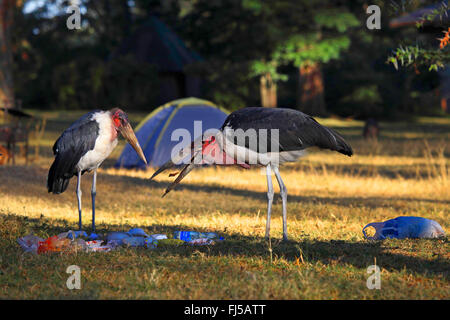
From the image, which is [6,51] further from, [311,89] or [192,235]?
[192,235]

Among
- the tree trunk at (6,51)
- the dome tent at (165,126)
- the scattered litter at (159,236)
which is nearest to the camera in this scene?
the scattered litter at (159,236)

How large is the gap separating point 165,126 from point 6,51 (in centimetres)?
1438

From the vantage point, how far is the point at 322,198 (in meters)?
12.9

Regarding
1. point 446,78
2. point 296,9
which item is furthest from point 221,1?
point 446,78

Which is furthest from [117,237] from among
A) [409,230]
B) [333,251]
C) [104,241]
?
[409,230]

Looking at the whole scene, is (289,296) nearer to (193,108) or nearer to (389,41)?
(193,108)

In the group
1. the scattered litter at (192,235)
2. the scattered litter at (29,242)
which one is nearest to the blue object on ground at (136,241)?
the scattered litter at (192,235)

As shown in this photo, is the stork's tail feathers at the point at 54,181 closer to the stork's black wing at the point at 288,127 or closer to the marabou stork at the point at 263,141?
the marabou stork at the point at 263,141

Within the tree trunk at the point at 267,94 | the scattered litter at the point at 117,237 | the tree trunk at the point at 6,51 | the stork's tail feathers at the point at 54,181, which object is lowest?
the scattered litter at the point at 117,237

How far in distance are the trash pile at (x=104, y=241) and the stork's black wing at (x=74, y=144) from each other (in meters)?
1.07

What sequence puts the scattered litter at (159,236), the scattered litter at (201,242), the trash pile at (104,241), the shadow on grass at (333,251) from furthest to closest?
the scattered litter at (159,236) → the scattered litter at (201,242) → the trash pile at (104,241) → the shadow on grass at (333,251)

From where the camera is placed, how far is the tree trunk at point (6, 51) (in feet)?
90.6

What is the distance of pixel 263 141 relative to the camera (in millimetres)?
7785

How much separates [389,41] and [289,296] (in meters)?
45.9
